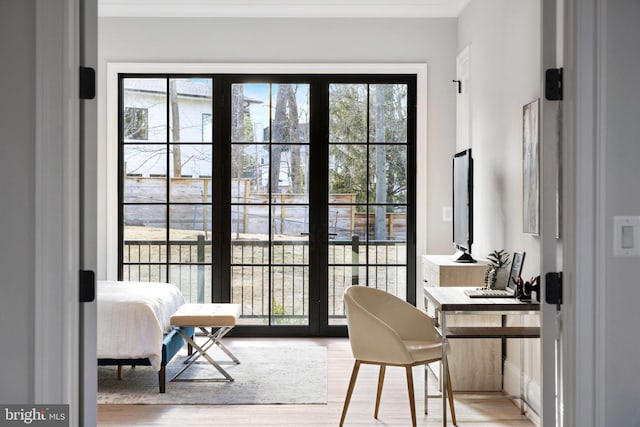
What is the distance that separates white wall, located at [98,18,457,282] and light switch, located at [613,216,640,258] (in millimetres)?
4263

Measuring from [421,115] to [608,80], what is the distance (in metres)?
4.31

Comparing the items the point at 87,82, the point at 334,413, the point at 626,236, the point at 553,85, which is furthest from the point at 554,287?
the point at 334,413

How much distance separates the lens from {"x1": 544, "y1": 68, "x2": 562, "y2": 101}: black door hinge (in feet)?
6.37

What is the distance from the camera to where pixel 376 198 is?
20.5 ft

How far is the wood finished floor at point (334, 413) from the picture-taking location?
3.85 metres

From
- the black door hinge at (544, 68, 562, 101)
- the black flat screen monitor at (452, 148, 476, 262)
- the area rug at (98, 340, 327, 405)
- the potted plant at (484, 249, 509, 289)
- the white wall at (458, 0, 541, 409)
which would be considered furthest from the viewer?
the black flat screen monitor at (452, 148, 476, 262)

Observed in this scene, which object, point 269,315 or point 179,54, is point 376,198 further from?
point 179,54

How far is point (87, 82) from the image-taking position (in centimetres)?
190

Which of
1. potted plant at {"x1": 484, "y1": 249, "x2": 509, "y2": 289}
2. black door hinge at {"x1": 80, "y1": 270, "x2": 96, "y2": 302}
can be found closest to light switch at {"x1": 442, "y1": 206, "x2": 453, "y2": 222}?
potted plant at {"x1": 484, "y1": 249, "x2": 509, "y2": 289}

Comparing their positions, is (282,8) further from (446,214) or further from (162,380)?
(162,380)

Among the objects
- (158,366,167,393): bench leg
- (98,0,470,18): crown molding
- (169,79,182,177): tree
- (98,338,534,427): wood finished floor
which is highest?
(98,0,470,18): crown molding

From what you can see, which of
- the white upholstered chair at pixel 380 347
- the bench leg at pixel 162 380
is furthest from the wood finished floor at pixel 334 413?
the bench leg at pixel 162 380

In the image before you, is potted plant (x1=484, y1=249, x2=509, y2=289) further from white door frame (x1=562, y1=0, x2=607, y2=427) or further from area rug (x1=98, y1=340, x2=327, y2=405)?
white door frame (x1=562, y1=0, x2=607, y2=427)

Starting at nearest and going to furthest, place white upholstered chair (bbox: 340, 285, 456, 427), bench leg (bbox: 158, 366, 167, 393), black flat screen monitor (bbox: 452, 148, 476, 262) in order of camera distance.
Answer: white upholstered chair (bbox: 340, 285, 456, 427) → bench leg (bbox: 158, 366, 167, 393) → black flat screen monitor (bbox: 452, 148, 476, 262)
